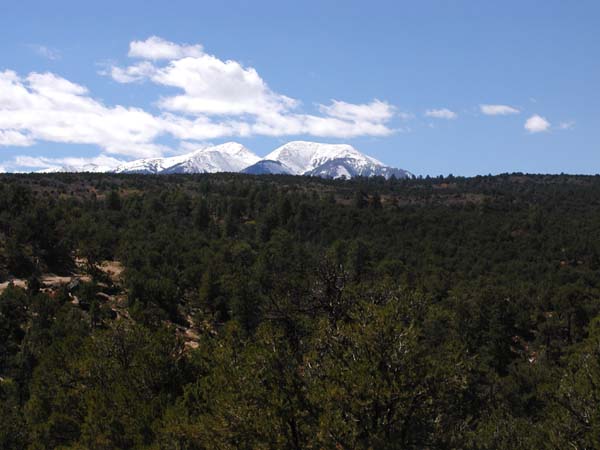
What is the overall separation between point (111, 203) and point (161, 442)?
14146cm

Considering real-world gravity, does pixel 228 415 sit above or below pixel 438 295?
above

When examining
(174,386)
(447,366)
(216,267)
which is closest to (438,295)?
(216,267)

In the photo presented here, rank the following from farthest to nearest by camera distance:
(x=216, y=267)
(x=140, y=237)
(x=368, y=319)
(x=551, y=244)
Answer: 1. (x=551, y=244)
2. (x=140, y=237)
3. (x=216, y=267)
4. (x=368, y=319)

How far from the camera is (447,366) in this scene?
18.3m

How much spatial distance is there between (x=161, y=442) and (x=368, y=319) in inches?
412

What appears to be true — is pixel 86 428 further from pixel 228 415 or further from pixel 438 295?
pixel 438 295

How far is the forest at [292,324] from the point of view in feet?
60.0

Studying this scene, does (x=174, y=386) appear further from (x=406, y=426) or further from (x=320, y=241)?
(x=320, y=241)

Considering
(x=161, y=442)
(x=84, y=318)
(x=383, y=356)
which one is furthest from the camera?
(x=84, y=318)

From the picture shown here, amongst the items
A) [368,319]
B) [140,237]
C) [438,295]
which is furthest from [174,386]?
[140,237]

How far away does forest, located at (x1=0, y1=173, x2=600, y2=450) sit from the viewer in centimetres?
1830

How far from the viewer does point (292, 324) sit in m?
23.7

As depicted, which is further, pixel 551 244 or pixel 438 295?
pixel 551 244

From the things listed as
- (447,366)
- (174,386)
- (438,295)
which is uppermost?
(447,366)
